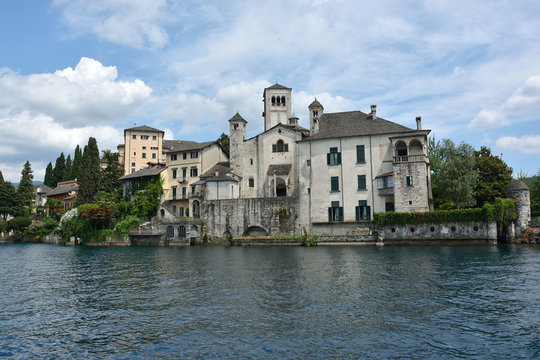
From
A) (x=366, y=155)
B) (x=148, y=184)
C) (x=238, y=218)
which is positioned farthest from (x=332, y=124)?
(x=148, y=184)

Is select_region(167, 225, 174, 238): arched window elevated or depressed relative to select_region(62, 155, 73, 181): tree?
depressed

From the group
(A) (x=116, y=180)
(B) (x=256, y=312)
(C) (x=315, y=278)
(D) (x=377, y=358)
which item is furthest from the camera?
(A) (x=116, y=180)

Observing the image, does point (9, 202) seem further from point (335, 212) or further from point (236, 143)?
point (335, 212)

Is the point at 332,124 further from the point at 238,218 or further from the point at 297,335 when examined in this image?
the point at 297,335

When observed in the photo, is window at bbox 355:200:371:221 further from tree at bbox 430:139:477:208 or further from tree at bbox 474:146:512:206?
tree at bbox 474:146:512:206

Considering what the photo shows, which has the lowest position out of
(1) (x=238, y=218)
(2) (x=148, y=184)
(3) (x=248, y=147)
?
(1) (x=238, y=218)

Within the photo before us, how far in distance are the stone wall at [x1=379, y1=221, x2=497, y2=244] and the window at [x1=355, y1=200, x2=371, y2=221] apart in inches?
176

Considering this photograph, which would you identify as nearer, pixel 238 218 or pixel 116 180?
pixel 238 218

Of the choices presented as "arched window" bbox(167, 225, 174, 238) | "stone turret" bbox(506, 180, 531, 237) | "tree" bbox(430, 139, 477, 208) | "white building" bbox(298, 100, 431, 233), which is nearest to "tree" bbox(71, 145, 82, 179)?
"arched window" bbox(167, 225, 174, 238)

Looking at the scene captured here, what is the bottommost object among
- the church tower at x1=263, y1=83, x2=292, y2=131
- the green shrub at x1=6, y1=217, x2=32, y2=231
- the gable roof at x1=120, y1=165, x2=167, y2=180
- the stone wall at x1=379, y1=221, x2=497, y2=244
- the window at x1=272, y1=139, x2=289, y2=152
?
the stone wall at x1=379, y1=221, x2=497, y2=244

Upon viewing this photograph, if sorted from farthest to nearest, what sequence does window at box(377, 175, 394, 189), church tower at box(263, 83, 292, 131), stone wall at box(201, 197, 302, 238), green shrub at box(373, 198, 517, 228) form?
church tower at box(263, 83, 292, 131) → stone wall at box(201, 197, 302, 238) → window at box(377, 175, 394, 189) → green shrub at box(373, 198, 517, 228)

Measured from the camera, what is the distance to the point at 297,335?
12539mm

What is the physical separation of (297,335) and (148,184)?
183 feet

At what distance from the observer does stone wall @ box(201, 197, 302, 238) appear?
174 ft
